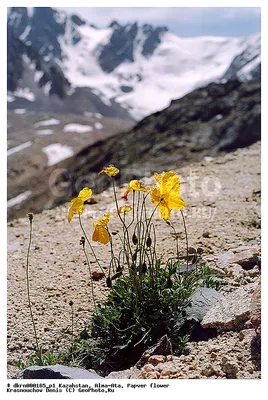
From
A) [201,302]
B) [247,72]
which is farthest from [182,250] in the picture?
[247,72]

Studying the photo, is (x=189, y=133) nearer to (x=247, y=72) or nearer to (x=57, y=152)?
(x=57, y=152)

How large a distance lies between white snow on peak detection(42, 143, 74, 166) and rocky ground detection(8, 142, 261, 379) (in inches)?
1866

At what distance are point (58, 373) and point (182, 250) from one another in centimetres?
161

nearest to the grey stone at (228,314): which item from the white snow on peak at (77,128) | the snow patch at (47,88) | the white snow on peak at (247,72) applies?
the white snow on peak at (77,128)

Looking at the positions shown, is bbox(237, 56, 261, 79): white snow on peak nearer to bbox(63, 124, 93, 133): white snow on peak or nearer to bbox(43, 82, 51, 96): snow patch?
bbox(43, 82, 51, 96): snow patch

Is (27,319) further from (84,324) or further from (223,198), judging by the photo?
(223,198)

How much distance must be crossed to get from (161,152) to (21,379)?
8315mm

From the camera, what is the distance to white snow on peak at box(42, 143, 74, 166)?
53803mm

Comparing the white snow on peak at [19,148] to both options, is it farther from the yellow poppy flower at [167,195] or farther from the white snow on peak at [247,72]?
the white snow on peak at [247,72]

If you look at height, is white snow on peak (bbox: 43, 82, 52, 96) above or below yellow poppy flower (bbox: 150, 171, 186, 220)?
above

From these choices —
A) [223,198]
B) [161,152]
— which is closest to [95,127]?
[161,152]

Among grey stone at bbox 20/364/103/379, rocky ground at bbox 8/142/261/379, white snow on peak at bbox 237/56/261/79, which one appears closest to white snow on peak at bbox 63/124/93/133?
white snow on peak at bbox 237/56/261/79

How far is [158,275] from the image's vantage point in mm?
3279

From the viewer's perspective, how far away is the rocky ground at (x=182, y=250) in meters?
2.91
